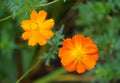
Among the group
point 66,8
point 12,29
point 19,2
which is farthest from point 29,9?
point 12,29

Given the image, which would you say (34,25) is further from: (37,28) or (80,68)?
(80,68)

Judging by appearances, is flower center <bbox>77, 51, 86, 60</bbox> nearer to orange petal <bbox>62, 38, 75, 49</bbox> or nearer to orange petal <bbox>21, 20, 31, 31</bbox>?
orange petal <bbox>62, 38, 75, 49</bbox>

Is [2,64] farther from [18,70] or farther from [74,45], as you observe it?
[74,45]

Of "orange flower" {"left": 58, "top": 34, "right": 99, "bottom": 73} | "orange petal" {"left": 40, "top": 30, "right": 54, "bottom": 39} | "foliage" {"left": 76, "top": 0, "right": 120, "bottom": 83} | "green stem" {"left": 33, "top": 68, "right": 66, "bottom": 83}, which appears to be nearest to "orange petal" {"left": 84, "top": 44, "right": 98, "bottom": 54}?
"orange flower" {"left": 58, "top": 34, "right": 99, "bottom": 73}

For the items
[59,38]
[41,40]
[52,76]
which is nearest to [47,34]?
[41,40]

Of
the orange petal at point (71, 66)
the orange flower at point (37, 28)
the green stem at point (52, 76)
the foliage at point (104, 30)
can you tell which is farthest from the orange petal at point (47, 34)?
the green stem at point (52, 76)

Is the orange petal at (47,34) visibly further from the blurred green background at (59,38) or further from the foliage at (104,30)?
the foliage at (104,30)
